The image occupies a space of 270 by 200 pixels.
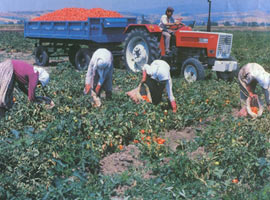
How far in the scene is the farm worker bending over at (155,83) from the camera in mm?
6164

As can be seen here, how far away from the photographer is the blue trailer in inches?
423

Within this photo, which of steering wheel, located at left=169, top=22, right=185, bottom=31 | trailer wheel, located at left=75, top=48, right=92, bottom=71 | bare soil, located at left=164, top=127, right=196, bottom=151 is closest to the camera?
bare soil, located at left=164, top=127, right=196, bottom=151

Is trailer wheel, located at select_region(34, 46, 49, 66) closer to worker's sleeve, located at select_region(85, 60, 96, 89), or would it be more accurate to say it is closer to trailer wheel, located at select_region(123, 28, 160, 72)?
trailer wheel, located at select_region(123, 28, 160, 72)

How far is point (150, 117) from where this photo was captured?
19.4ft

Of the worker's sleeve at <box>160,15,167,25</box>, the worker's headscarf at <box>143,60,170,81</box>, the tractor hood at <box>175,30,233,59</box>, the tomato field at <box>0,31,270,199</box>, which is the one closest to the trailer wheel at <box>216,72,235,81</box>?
the tractor hood at <box>175,30,233,59</box>

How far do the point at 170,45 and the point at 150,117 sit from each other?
14.3 feet

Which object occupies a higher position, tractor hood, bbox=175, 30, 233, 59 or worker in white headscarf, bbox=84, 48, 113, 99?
tractor hood, bbox=175, 30, 233, 59

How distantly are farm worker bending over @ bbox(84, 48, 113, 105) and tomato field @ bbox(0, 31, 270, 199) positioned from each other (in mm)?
414

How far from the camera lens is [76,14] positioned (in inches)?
472

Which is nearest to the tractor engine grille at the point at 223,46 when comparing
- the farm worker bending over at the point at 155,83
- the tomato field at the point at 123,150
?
the farm worker bending over at the point at 155,83

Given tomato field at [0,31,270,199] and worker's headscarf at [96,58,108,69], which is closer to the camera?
tomato field at [0,31,270,199]

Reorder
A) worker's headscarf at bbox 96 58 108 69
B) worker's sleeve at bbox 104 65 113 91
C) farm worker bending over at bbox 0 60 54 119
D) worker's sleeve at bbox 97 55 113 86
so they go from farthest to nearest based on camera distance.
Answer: worker's sleeve at bbox 104 65 113 91, worker's sleeve at bbox 97 55 113 86, worker's headscarf at bbox 96 58 108 69, farm worker bending over at bbox 0 60 54 119

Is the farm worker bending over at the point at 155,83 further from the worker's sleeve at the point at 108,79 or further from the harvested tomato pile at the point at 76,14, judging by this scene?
the harvested tomato pile at the point at 76,14

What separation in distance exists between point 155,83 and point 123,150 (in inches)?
78.9
